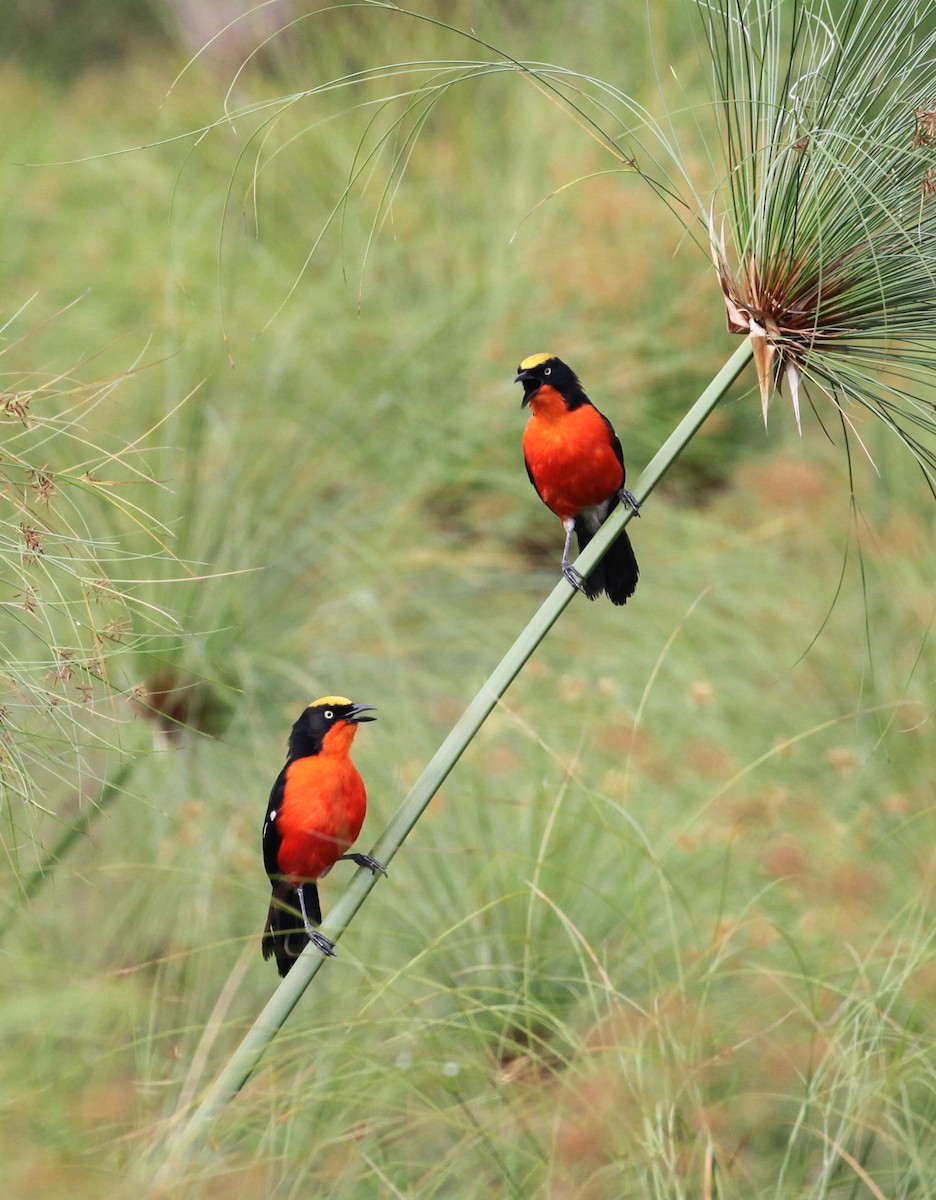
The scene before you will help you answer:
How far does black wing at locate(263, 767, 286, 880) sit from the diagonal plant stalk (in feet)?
2.19

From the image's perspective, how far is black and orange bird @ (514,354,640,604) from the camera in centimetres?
272

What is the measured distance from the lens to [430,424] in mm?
5859

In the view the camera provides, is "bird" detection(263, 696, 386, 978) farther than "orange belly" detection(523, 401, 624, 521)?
No

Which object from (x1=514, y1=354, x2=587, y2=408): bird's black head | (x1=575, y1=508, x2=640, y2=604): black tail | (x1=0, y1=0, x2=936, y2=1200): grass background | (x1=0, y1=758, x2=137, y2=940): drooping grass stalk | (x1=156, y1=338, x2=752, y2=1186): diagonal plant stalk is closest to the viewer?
(x1=156, y1=338, x2=752, y2=1186): diagonal plant stalk

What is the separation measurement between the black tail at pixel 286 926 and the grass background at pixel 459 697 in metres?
0.12

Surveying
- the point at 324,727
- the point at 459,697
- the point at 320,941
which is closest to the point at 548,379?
the point at 324,727

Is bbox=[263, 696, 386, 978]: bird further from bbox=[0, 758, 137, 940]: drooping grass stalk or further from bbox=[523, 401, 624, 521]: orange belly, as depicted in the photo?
bbox=[523, 401, 624, 521]: orange belly

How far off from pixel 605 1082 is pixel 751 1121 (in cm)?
171

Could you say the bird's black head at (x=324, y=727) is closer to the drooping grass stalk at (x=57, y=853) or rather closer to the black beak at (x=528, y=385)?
the drooping grass stalk at (x=57, y=853)

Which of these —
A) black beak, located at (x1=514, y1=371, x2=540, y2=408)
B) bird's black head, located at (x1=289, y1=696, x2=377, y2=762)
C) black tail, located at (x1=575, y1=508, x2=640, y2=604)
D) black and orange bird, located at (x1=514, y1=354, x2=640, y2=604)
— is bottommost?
bird's black head, located at (x1=289, y1=696, x2=377, y2=762)

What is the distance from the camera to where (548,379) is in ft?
9.35

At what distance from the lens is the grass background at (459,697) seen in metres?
2.26

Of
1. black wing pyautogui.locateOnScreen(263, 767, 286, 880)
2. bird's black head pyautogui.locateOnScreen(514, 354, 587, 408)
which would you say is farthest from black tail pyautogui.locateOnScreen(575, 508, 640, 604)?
black wing pyautogui.locateOnScreen(263, 767, 286, 880)

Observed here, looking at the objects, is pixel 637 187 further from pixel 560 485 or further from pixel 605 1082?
pixel 605 1082
